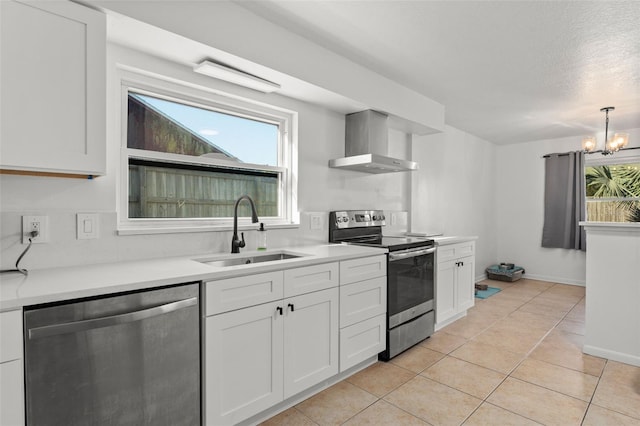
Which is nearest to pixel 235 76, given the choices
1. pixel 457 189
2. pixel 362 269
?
pixel 362 269

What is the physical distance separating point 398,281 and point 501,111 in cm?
269

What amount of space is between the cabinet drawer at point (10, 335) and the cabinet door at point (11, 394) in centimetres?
2

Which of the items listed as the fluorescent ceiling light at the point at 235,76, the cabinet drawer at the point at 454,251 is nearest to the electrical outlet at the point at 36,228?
the fluorescent ceiling light at the point at 235,76

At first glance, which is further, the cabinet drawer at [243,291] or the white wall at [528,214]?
the white wall at [528,214]

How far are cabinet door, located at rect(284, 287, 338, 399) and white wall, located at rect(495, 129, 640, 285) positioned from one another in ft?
16.2

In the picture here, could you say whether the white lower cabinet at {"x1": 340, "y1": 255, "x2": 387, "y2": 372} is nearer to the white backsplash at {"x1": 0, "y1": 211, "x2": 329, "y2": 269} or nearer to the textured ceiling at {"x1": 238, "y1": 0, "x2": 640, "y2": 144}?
the white backsplash at {"x1": 0, "y1": 211, "x2": 329, "y2": 269}

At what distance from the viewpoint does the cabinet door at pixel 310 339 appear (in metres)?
1.93

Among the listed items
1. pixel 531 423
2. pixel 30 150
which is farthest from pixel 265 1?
pixel 531 423

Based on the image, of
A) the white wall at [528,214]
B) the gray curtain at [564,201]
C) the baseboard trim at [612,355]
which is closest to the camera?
the baseboard trim at [612,355]

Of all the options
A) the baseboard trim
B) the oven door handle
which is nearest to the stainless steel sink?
the oven door handle

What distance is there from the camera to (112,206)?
1853 mm

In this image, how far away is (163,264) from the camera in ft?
5.89

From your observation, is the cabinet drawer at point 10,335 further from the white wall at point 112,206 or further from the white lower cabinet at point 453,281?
the white lower cabinet at point 453,281

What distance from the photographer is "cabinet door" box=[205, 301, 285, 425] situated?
5.25 ft
